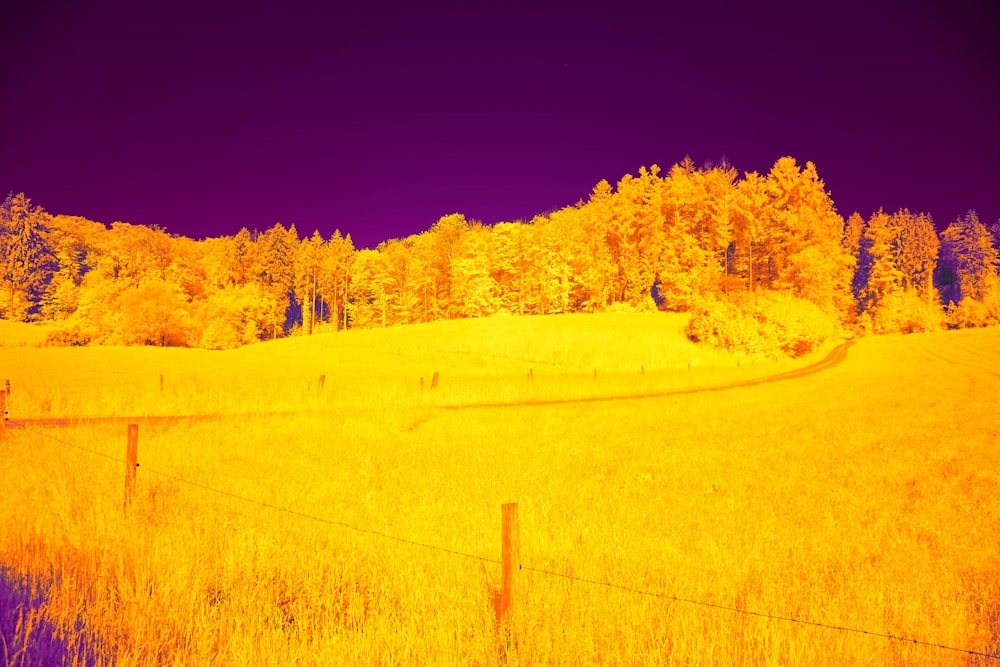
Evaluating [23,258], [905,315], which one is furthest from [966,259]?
[23,258]

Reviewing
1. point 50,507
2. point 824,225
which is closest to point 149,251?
point 50,507

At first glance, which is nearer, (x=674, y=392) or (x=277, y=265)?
(x=674, y=392)

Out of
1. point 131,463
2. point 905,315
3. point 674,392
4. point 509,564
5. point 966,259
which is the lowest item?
point 509,564

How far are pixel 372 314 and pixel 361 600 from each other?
86.3 meters

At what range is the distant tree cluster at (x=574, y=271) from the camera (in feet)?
200

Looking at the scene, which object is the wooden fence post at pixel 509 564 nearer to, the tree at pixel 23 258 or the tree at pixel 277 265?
the tree at pixel 277 265


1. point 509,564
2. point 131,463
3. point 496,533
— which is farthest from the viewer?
point 131,463

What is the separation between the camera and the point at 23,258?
239ft

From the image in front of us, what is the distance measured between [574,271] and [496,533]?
69.1 metres

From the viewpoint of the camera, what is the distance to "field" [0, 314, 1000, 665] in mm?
4863

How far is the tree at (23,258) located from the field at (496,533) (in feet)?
219

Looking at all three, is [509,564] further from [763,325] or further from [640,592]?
[763,325]

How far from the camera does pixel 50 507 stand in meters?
8.26

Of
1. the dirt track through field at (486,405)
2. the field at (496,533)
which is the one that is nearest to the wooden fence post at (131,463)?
the field at (496,533)
